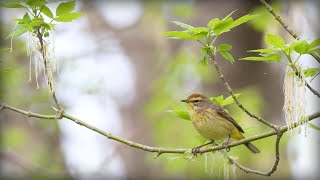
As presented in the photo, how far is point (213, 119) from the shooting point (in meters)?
4.56

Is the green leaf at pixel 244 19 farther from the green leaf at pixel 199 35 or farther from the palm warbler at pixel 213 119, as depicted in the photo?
the palm warbler at pixel 213 119

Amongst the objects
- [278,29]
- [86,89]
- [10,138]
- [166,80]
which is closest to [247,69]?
[278,29]

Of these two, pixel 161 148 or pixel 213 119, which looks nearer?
pixel 161 148

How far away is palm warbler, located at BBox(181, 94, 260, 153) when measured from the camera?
4254 mm

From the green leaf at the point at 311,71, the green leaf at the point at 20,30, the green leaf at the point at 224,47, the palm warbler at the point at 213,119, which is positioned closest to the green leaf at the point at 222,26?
the green leaf at the point at 224,47

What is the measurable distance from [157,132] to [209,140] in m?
4.43

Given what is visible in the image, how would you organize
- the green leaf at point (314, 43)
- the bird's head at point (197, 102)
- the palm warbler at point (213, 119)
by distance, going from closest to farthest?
the green leaf at point (314, 43)
the palm warbler at point (213, 119)
the bird's head at point (197, 102)

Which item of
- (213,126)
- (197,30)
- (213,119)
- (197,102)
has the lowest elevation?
(197,30)

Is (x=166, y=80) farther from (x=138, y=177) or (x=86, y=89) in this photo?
(x=138, y=177)

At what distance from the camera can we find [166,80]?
8516mm

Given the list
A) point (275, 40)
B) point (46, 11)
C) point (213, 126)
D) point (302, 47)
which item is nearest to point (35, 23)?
point (46, 11)

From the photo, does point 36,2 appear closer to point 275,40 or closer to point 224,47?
point 224,47

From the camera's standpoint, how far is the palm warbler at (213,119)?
425cm

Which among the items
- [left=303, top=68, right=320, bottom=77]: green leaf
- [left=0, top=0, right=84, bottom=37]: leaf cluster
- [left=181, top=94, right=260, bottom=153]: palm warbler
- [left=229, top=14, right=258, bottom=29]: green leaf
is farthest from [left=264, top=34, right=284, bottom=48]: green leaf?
[left=181, top=94, right=260, bottom=153]: palm warbler
